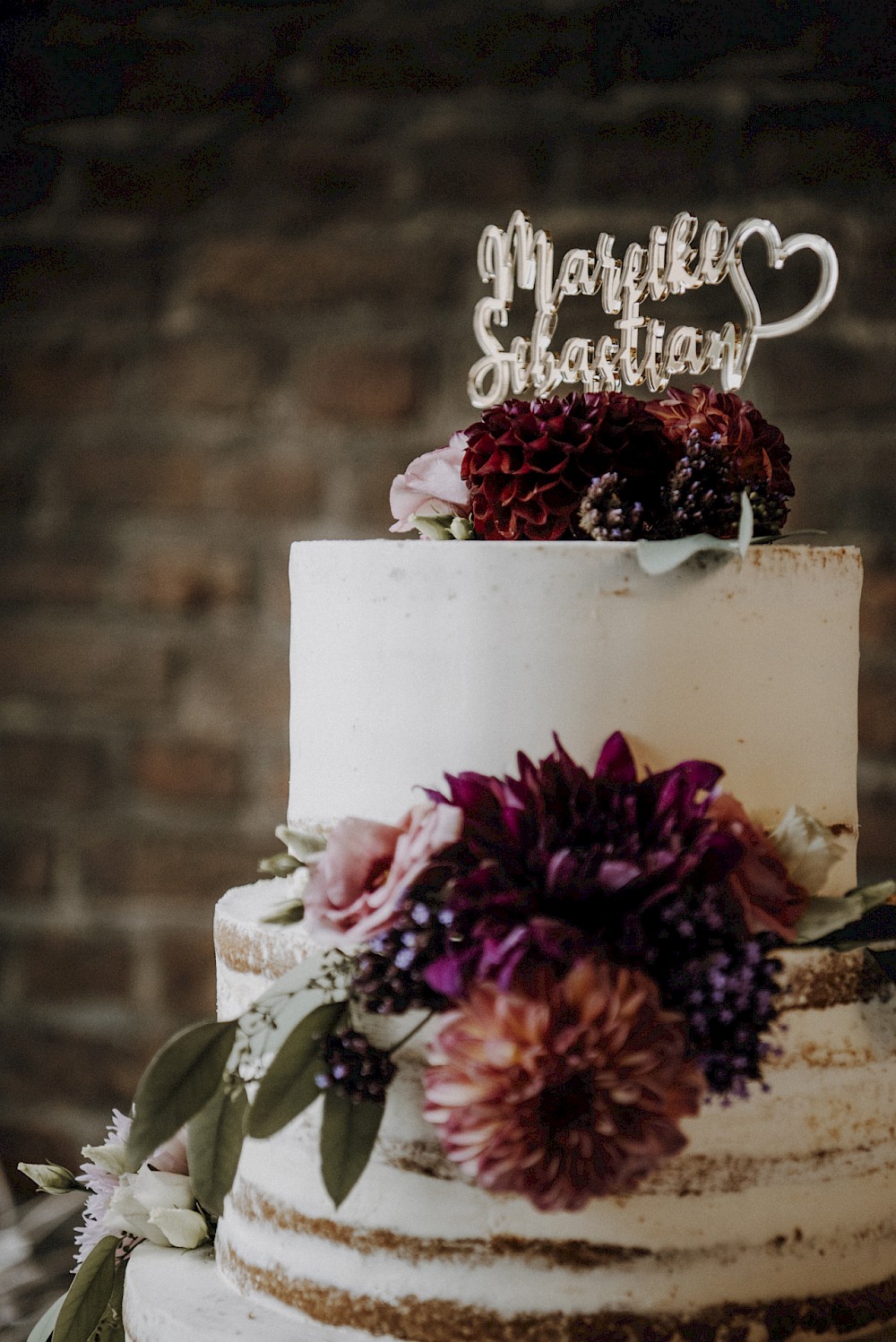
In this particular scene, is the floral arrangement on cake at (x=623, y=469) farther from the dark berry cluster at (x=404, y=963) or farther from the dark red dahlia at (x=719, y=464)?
the dark berry cluster at (x=404, y=963)

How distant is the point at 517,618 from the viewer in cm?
80

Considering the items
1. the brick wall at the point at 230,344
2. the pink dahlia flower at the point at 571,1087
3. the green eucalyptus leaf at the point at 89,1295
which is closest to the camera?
the pink dahlia flower at the point at 571,1087

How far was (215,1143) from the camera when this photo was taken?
2.45ft

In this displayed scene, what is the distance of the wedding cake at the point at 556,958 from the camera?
Result: 0.65m

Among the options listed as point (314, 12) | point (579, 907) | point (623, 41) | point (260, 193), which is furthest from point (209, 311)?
point (579, 907)

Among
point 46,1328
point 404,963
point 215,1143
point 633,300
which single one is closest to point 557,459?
point 633,300

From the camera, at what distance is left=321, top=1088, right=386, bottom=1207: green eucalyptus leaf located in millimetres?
698

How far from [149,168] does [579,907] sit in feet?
4.61

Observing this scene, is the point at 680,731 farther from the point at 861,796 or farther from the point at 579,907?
the point at 861,796

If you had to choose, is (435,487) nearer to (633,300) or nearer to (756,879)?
(633,300)

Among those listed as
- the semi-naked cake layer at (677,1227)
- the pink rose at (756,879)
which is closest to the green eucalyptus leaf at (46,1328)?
the semi-naked cake layer at (677,1227)

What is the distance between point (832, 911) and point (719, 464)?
0.28 metres

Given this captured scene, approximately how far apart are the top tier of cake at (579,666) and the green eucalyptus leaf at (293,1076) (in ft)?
0.50

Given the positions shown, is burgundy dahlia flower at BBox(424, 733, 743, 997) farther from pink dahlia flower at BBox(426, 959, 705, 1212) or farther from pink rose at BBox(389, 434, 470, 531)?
pink rose at BBox(389, 434, 470, 531)
